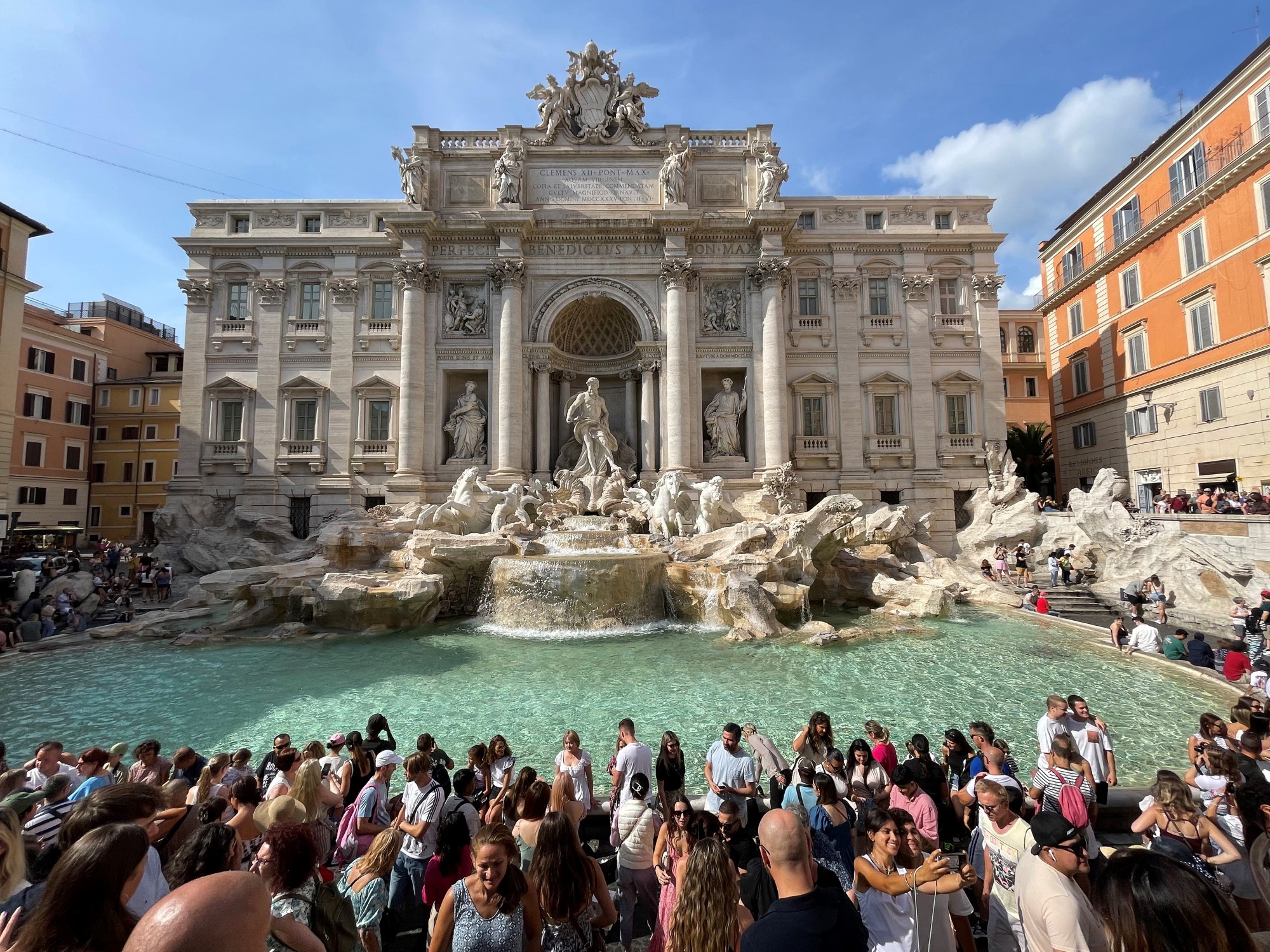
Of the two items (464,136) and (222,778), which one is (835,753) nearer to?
(222,778)

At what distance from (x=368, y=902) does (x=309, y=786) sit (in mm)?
991

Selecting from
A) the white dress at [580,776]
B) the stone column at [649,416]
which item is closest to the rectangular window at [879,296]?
the stone column at [649,416]

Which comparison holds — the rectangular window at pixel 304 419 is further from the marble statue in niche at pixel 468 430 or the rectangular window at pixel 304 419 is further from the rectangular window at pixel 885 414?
the rectangular window at pixel 885 414

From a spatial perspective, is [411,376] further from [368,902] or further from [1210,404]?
[1210,404]

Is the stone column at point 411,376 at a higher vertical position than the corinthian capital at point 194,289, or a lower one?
lower

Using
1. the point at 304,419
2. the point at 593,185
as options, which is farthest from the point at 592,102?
the point at 304,419

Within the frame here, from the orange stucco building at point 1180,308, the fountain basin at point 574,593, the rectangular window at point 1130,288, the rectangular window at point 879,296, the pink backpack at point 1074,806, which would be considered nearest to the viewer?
the pink backpack at point 1074,806

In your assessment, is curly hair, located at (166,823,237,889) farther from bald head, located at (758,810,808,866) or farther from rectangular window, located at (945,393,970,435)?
rectangular window, located at (945,393,970,435)

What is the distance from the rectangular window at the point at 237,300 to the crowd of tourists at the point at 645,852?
22.0 m

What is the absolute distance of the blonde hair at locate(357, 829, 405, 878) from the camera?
9.31 ft

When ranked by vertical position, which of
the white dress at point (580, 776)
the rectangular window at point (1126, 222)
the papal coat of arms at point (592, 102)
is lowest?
the white dress at point (580, 776)

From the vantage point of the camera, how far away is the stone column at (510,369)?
20.3 m

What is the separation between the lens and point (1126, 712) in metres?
7.29

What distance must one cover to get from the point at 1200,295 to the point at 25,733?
28736mm
